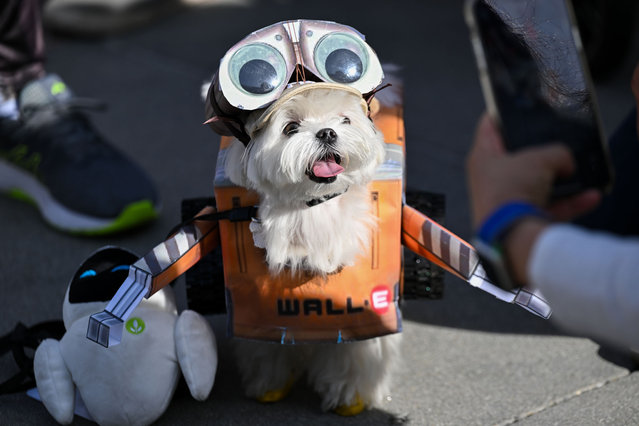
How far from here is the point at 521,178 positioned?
1.14 meters

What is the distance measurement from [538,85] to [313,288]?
0.91 metres

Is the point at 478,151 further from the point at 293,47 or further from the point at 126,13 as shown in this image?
the point at 126,13

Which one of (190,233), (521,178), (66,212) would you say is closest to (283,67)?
(190,233)

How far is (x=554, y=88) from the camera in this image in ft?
4.01

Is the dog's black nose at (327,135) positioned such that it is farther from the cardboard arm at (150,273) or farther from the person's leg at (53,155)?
the person's leg at (53,155)

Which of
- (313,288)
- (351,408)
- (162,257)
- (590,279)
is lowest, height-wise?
(351,408)

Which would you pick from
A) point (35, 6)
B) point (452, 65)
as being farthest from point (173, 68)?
point (452, 65)

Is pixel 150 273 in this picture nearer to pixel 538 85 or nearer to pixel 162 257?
pixel 162 257

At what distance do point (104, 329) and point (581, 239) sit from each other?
1221mm

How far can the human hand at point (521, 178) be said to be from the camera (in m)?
1.14

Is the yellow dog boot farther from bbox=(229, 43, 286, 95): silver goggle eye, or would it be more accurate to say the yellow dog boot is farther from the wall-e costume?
bbox=(229, 43, 286, 95): silver goggle eye

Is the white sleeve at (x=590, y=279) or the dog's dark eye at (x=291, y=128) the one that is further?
the dog's dark eye at (x=291, y=128)

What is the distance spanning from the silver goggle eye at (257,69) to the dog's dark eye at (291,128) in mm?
94

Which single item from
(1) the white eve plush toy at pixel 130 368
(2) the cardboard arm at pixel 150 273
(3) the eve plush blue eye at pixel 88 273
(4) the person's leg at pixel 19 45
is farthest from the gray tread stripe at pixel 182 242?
(4) the person's leg at pixel 19 45
